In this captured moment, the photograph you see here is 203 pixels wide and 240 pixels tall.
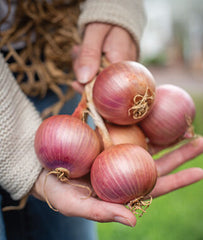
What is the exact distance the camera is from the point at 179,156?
0.83 meters

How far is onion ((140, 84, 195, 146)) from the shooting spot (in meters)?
0.70

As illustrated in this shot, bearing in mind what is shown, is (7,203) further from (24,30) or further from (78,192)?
(24,30)

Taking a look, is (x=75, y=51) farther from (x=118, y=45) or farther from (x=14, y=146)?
(x=14, y=146)

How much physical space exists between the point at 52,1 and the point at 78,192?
636mm

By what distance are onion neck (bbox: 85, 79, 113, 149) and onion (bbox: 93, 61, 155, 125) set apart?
1.3 inches

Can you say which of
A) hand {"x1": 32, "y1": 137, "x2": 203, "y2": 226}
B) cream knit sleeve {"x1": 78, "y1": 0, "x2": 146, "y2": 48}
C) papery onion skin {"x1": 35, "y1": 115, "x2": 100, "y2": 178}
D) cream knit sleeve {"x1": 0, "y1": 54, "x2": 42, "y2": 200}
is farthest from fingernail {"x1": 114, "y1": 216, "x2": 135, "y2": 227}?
cream knit sleeve {"x1": 78, "y1": 0, "x2": 146, "y2": 48}

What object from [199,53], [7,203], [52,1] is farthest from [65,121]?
[199,53]

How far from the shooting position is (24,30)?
852 millimetres

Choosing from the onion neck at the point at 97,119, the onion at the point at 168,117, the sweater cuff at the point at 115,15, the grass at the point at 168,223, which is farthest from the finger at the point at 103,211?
the grass at the point at 168,223

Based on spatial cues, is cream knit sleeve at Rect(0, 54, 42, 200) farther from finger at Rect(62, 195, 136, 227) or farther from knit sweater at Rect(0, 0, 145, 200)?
finger at Rect(62, 195, 136, 227)

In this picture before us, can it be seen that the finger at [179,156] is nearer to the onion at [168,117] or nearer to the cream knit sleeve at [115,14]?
the onion at [168,117]

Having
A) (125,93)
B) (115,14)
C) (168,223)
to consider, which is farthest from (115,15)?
(168,223)

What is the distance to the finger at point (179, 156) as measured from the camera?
2.67 ft

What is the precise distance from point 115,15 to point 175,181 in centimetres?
50
